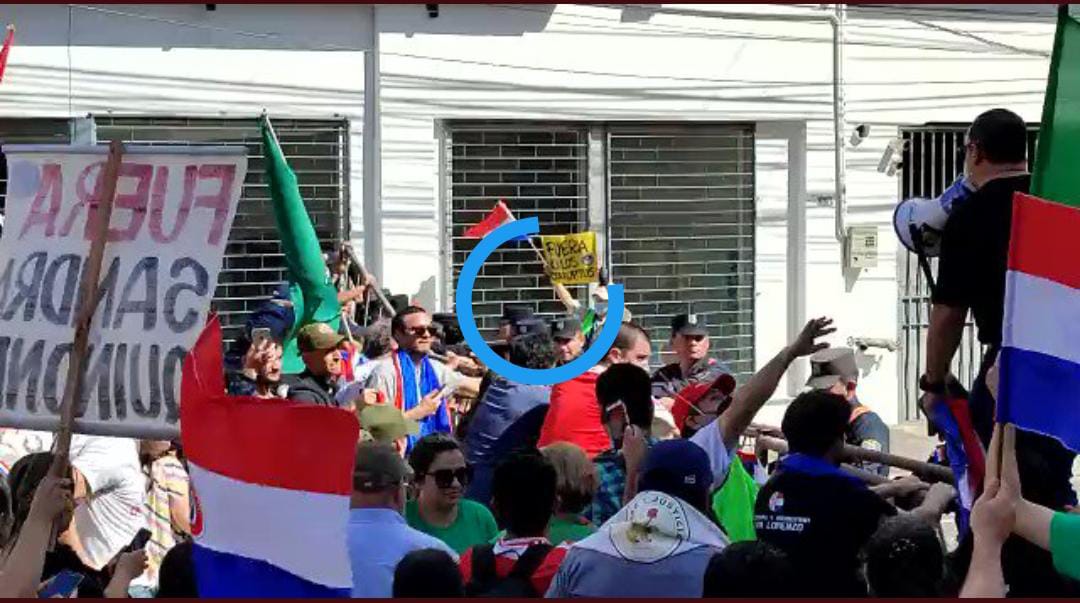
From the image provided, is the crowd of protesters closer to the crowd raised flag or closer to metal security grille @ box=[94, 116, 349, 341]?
the crowd raised flag

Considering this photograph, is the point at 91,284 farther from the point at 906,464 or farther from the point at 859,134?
the point at 859,134

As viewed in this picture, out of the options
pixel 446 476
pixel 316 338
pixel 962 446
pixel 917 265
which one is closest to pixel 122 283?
pixel 446 476

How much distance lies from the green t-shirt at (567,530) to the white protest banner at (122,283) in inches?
58.4

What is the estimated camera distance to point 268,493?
457cm

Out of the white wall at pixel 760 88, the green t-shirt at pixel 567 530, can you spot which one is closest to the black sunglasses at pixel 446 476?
the green t-shirt at pixel 567 530

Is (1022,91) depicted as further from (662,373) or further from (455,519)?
(455,519)

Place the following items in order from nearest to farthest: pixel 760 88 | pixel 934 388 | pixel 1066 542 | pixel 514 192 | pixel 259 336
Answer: pixel 1066 542 < pixel 934 388 < pixel 259 336 < pixel 514 192 < pixel 760 88

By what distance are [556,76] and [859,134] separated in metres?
2.93

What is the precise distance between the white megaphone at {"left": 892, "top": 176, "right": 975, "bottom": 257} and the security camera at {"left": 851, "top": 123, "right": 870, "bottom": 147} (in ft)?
39.3

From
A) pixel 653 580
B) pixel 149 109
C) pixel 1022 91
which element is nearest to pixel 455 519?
pixel 653 580

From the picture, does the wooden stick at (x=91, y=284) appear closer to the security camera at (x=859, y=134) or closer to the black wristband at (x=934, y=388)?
the black wristband at (x=934, y=388)

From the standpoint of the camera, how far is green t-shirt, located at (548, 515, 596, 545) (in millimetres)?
6316

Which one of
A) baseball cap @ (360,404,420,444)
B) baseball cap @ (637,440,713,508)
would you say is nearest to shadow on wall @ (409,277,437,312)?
baseball cap @ (360,404,420,444)

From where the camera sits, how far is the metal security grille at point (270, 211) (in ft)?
54.2
